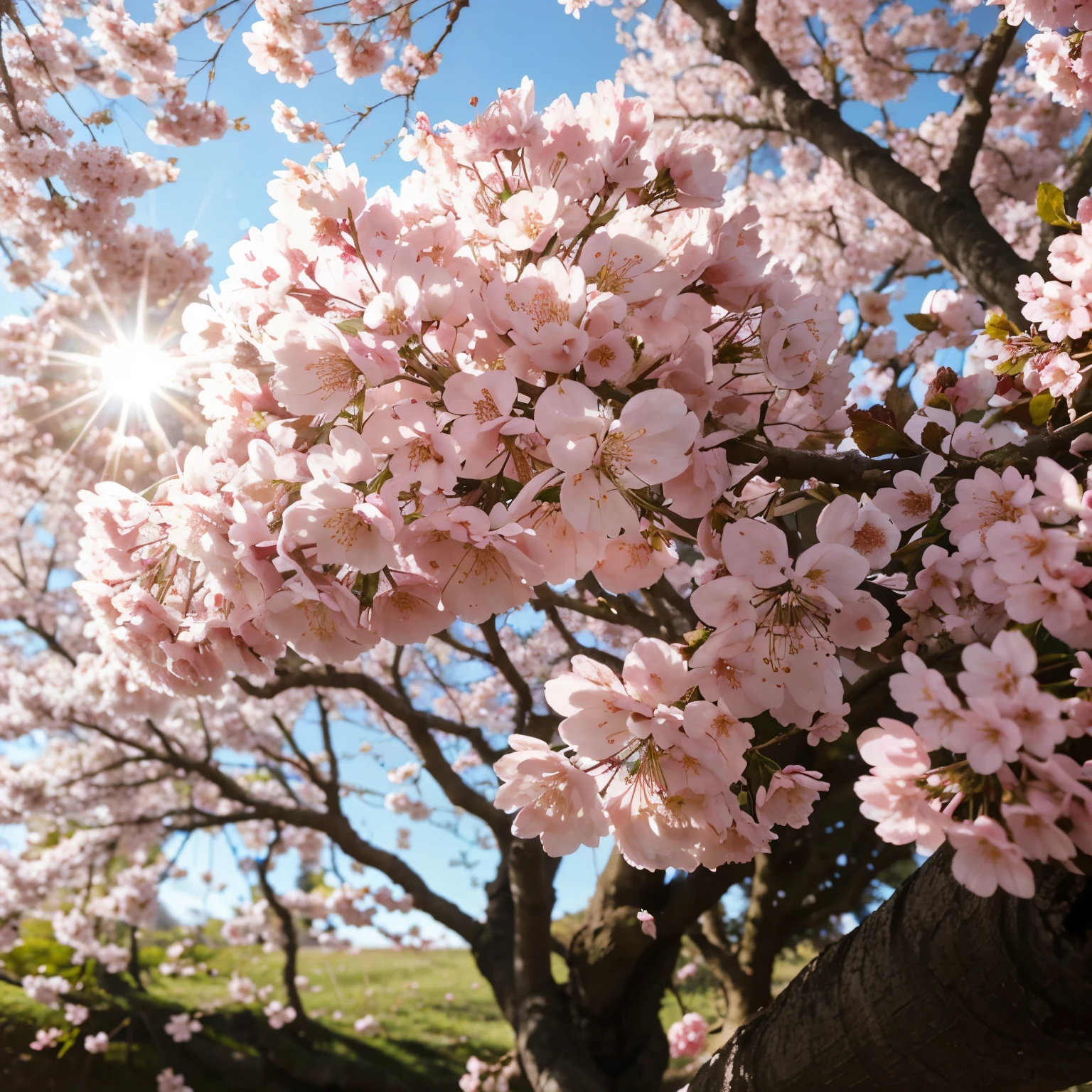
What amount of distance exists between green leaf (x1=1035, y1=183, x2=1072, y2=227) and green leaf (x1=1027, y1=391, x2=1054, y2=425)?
0.83 feet

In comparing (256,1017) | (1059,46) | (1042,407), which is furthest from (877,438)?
(256,1017)

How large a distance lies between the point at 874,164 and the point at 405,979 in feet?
36.6

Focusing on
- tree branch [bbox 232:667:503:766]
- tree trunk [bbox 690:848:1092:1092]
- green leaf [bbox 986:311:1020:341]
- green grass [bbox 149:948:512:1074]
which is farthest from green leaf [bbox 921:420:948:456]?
green grass [bbox 149:948:512:1074]

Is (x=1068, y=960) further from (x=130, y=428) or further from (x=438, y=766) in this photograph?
(x=130, y=428)

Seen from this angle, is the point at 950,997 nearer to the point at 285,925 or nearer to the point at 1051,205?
the point at 1051,205

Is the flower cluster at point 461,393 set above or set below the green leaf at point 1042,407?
above

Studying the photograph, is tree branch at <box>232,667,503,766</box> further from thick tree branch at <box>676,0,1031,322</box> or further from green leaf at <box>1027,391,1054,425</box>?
thick tree branch at <box>676,0,1031,322</box>

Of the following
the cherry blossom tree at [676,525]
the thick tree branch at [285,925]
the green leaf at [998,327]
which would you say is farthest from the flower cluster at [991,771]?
the thick tree branch at [285,925]

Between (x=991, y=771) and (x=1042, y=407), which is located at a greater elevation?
(x=1042, y=407)

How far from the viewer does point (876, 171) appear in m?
3.55

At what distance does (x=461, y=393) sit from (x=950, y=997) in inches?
38.7

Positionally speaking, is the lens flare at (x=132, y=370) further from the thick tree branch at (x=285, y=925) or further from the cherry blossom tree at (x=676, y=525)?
the thick tree branch at (x=285, y=925)

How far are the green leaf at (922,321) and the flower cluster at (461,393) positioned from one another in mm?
665

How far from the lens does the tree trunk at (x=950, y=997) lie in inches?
33.5
